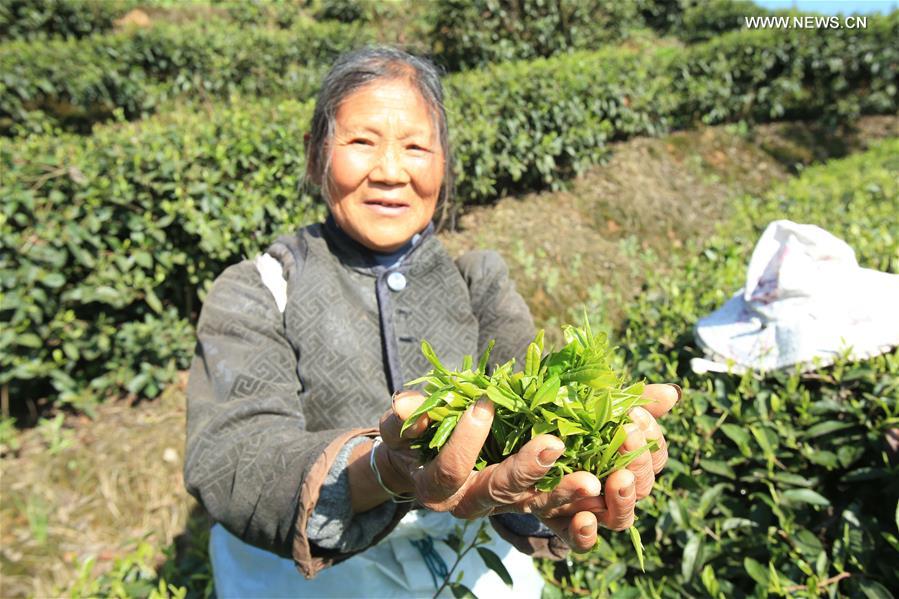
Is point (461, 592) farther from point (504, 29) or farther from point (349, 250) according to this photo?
point (504, 29)

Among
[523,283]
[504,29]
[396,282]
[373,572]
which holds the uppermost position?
[504,29]

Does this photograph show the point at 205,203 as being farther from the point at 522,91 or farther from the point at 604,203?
the point at 604,203

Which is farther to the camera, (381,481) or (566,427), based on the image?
(381,481)

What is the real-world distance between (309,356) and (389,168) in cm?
58

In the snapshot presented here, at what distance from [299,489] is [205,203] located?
3.05m

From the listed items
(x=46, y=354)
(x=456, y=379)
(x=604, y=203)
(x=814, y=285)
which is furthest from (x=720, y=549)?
(x=604, y=203)

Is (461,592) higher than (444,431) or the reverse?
the reverse

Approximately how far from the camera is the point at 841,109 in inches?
351

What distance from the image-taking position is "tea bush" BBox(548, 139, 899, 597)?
5.65ft

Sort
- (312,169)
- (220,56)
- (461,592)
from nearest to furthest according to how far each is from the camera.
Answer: (461,592), (312,169), (220,56)

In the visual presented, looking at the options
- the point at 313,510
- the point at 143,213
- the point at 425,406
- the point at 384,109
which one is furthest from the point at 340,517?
the point at 143,213

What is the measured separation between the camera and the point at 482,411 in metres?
0.90

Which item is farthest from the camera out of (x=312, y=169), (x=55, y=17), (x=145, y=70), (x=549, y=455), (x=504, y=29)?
(x=55, y=17)

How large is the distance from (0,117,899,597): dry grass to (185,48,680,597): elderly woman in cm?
144
